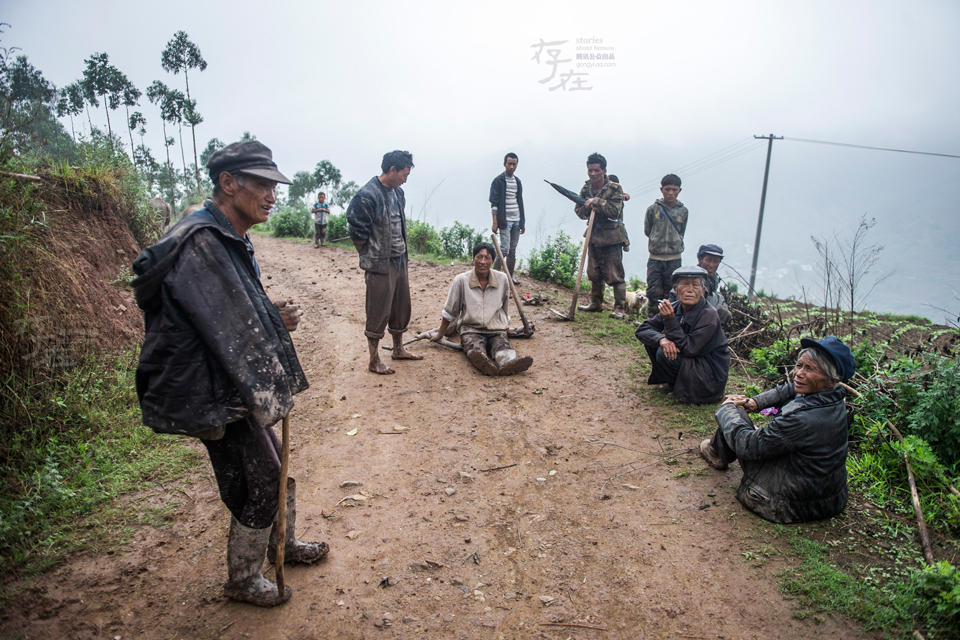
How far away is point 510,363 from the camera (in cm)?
580

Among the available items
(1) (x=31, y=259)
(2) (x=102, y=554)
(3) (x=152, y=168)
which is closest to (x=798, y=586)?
(2) (x=102, y=554)

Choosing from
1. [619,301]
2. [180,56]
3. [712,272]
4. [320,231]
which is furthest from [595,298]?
[180,56]

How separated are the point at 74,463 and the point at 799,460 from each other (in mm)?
4984

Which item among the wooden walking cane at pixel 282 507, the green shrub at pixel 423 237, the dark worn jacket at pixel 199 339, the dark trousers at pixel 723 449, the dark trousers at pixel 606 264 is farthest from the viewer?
the green shrub at pixel 423 237

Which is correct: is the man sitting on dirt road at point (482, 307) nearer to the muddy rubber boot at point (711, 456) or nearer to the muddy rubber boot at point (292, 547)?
the muddy rubber boot at point (711, 456)

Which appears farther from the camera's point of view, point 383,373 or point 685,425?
point 383,373

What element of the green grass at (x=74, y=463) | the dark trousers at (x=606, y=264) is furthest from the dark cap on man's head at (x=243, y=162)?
the dark trousers at (x=606, y=264)

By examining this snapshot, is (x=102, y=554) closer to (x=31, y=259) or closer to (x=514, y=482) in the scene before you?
(x=514, y=482)

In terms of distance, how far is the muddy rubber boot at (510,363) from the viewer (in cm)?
580

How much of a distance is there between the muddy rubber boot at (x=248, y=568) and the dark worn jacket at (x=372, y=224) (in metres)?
3.33

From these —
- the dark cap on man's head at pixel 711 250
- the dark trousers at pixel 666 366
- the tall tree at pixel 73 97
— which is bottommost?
the dark trousers at pixel 666 366

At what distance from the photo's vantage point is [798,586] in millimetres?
2828

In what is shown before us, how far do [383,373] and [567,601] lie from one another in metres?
3.55

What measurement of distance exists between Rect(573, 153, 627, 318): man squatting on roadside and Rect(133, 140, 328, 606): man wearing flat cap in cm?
614
